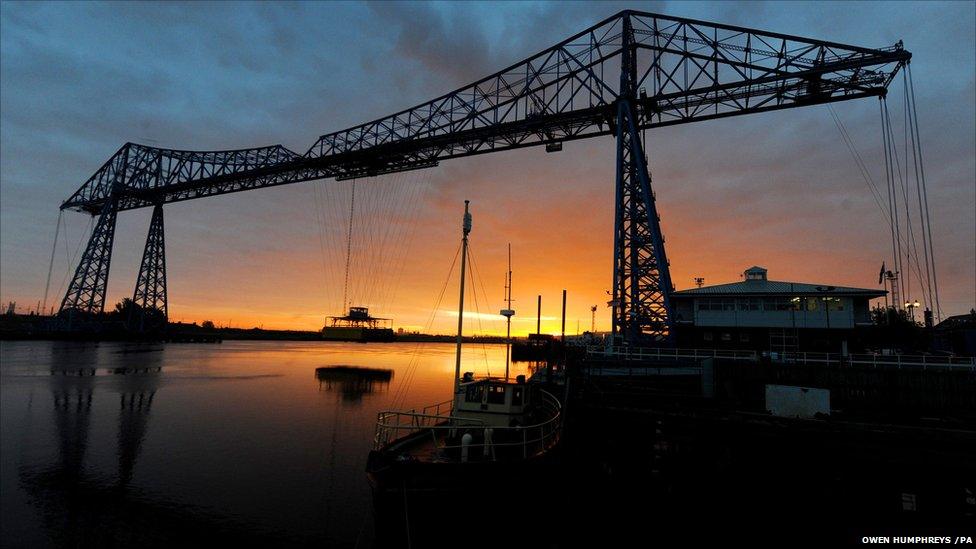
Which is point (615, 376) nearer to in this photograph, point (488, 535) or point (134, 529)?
point (488, 535)

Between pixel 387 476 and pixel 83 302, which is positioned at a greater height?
pixel 83 302

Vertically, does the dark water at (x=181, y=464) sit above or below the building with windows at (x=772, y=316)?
below

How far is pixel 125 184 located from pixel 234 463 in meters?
112

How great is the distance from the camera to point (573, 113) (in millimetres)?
44812

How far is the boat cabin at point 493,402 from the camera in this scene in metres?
16.2

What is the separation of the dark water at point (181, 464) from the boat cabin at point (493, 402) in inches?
256

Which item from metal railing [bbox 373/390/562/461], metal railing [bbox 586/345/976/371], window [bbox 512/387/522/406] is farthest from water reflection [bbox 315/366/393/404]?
window [bbox 512/387/522/406]

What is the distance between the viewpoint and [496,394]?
16.5 metres

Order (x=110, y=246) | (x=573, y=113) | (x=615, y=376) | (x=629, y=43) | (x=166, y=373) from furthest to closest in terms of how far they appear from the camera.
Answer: (x=110, y=246) → (x=166, y=373) → (x=573, y=113) → (x=629, y=43) → (x=615, y=376)

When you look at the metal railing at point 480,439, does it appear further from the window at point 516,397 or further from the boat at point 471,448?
the window at point 516,397

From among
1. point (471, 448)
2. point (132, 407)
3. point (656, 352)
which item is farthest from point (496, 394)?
point (132, 407)

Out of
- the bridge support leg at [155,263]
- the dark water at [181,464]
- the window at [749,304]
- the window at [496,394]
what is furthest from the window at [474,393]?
the bridge support leg at [155,263]

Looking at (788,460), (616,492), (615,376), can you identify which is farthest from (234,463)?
(788,460)

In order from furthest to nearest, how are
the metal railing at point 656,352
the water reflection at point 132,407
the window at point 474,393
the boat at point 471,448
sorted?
the metal railing at point 656,352 < the water reflection at point 132,407 < the window at point 474,393 < the boat at point 471,448
